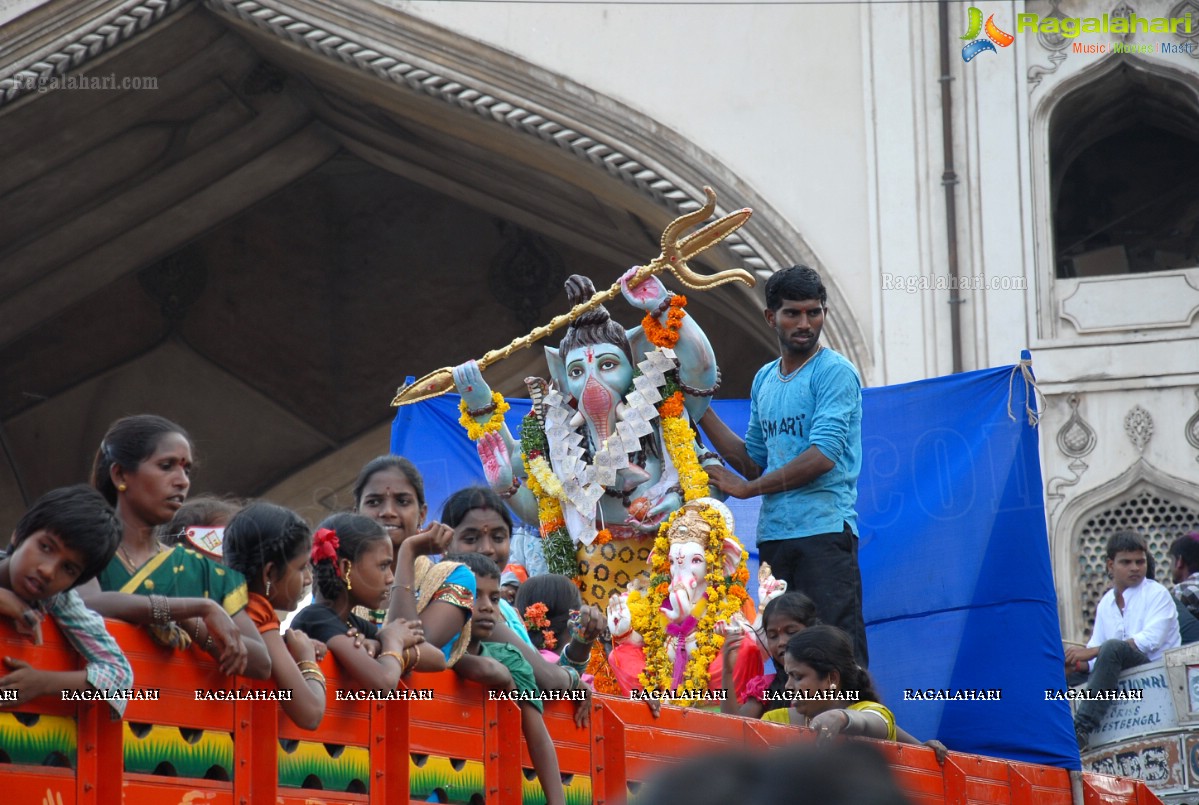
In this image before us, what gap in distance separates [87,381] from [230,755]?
13.3 m

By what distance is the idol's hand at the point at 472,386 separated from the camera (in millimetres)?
6977

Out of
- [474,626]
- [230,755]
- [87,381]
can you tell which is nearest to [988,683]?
[474,626]

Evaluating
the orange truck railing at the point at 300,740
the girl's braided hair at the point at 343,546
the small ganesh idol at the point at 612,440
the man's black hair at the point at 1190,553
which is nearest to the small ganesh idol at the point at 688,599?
the small ganesh idol at the point at 612,440

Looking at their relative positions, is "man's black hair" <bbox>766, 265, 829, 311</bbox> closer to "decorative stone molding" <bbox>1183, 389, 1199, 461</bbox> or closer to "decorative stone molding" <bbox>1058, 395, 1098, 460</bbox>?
"decorative stone molding" <bbox>1058, 395, 1098, 460</bbox>

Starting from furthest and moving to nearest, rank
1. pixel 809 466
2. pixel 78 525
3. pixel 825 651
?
1. pixel 809 466
2. pixel 825 651
3. pixel 78 525

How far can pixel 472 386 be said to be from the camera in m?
7.00

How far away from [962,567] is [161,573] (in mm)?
4721

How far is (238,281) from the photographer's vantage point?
16.8 meters

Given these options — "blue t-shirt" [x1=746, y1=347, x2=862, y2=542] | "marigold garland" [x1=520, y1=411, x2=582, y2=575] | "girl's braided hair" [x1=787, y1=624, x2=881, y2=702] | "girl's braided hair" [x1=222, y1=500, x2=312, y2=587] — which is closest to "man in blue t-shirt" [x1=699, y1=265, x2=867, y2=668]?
"blue t-shirt" [x1=746, y1=347, x2=862, y2=542]

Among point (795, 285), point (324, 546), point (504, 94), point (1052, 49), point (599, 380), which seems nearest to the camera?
point (324, 546)

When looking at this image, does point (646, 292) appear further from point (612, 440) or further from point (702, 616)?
point (702, 616)

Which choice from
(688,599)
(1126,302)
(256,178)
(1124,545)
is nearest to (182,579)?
(688,599)

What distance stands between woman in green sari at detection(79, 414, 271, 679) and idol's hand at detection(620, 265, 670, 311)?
110 inches

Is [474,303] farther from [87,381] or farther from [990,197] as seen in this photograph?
[990,197]
